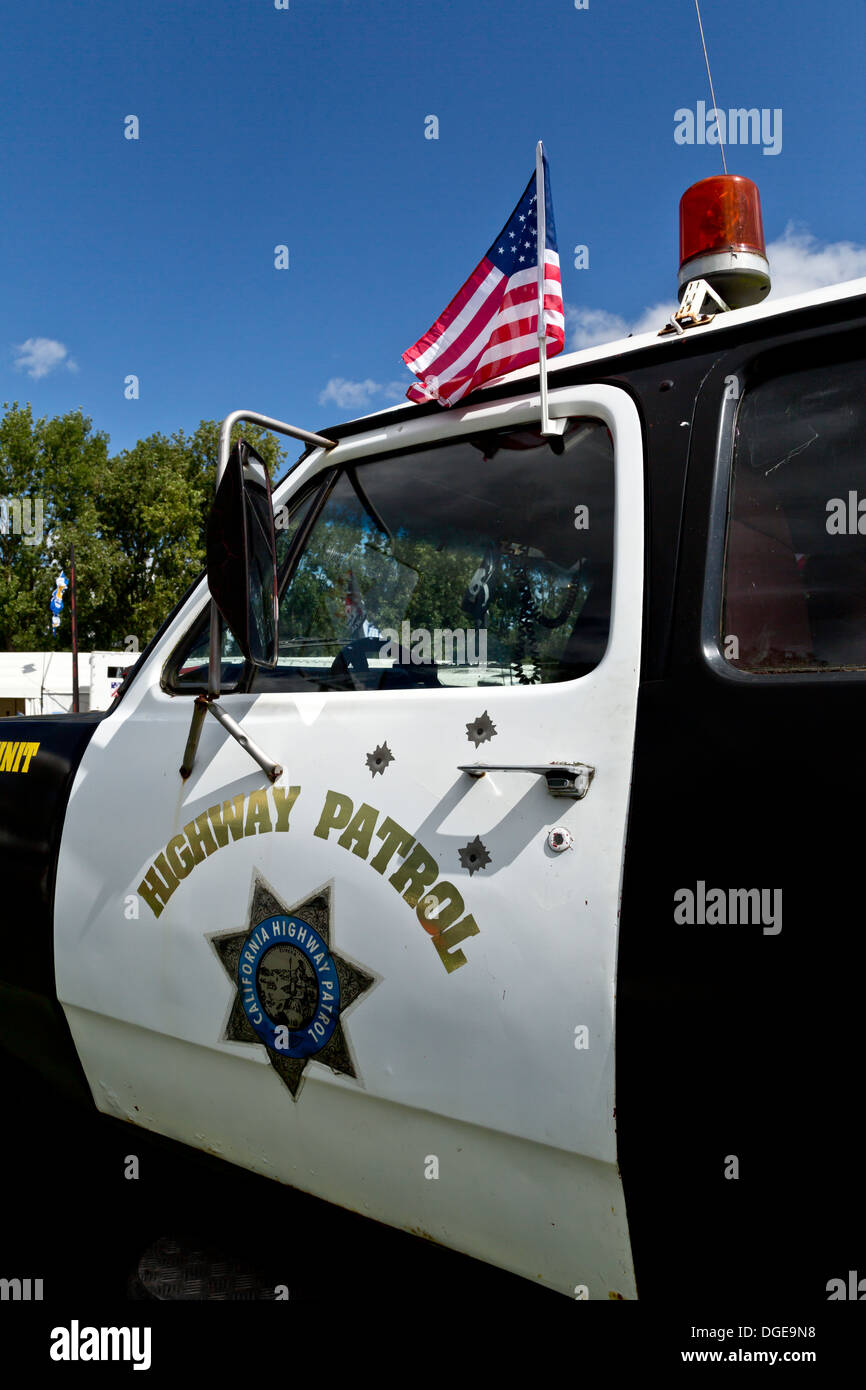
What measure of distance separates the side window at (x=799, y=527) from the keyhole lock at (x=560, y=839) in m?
0.37

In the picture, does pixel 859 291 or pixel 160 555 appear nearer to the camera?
pixel 859 291

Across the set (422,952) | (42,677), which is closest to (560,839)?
(422,952)

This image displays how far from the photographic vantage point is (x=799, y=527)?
1532mm

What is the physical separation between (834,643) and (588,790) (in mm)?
435

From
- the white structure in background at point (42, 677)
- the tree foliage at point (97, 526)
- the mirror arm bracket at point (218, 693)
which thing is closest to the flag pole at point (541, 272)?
the mirror arm bracket at point (218, 693)

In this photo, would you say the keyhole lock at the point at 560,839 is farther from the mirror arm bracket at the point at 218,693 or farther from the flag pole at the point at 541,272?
the flag pole at the point at 541,272

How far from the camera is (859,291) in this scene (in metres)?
1.52

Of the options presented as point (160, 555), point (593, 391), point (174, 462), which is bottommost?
point (593, 391)

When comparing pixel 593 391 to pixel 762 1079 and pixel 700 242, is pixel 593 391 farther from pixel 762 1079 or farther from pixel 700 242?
pixel 762 1079

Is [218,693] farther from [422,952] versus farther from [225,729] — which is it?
[422,952]

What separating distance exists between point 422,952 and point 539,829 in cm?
30

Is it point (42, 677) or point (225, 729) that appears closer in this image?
point (225, 729)
